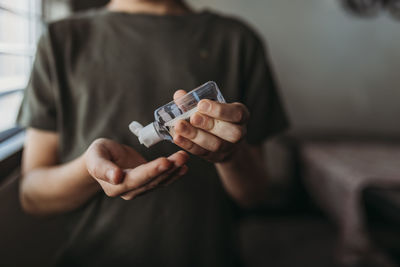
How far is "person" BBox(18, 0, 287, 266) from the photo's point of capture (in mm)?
246

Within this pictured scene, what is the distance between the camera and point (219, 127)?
9.4 inches

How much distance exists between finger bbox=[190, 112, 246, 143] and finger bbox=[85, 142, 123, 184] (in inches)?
2.5

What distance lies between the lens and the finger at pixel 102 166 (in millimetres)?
221

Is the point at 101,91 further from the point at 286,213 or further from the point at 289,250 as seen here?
the point at 286,213

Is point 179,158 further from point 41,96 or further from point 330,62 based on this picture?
point 330,62

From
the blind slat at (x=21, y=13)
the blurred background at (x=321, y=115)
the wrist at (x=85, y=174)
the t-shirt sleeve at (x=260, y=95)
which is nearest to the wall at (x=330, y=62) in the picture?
the blurred background at (x=321, y=115)

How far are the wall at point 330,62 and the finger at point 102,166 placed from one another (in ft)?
6.09

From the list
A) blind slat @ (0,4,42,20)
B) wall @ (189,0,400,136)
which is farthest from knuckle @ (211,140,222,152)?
wall @ (189,0,400,136)

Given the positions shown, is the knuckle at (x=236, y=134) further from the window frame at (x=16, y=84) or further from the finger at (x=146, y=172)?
the window frame at (x=16, y=84)

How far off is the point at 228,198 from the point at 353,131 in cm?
184

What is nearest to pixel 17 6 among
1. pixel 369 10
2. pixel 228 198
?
pixel 228 198

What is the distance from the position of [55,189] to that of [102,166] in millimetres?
219

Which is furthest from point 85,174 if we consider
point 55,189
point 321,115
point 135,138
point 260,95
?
point 321,115

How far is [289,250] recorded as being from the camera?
5.47ft
